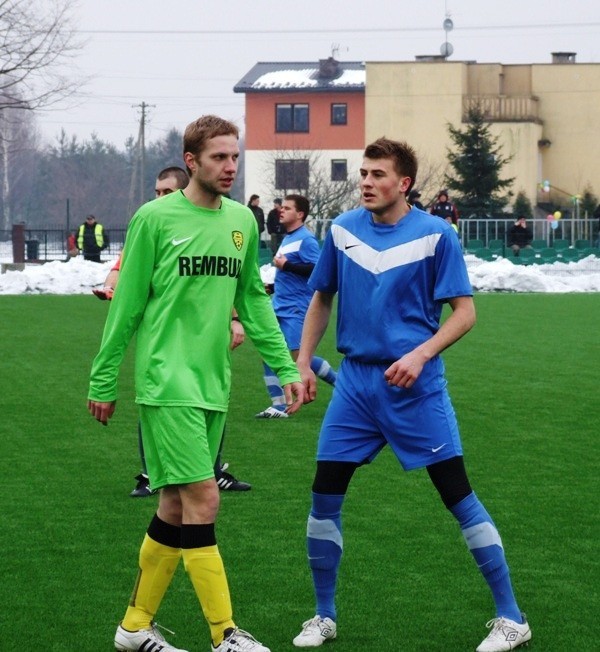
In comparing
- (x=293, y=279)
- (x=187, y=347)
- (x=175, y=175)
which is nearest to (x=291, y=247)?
(x=293, y=279)

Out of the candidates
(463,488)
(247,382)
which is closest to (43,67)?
(247,382)

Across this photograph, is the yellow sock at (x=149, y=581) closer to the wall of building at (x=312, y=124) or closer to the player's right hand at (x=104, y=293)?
the player's right hand at (x=104, y=293)

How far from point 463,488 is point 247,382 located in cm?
967

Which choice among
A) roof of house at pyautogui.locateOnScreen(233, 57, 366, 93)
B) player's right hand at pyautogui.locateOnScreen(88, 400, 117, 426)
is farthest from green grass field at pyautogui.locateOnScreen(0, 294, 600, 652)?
roof of house at pyautogui.locateOnScreen(233, 57, 366, 93)

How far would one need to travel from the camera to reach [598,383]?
1469cm

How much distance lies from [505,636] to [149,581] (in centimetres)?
137

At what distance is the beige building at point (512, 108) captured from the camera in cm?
7250

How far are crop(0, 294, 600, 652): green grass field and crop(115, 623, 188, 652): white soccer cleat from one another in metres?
0.22

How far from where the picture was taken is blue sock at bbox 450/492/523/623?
539 centimetres

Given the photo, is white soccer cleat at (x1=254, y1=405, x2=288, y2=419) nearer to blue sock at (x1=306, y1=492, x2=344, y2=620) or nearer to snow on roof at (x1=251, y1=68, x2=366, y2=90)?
blue sock at (x1=306, y1=492, x2=344, y2=620)

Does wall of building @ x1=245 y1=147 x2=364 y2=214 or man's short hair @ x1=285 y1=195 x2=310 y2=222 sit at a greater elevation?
wall of building @ x1=245 y1=147 x2=364 y2=214

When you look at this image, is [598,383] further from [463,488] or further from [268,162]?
[268,162]

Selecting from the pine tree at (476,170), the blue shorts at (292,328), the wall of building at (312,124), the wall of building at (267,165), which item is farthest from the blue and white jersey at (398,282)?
the wall of building at (312,124)

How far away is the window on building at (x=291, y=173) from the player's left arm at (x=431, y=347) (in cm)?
6770
